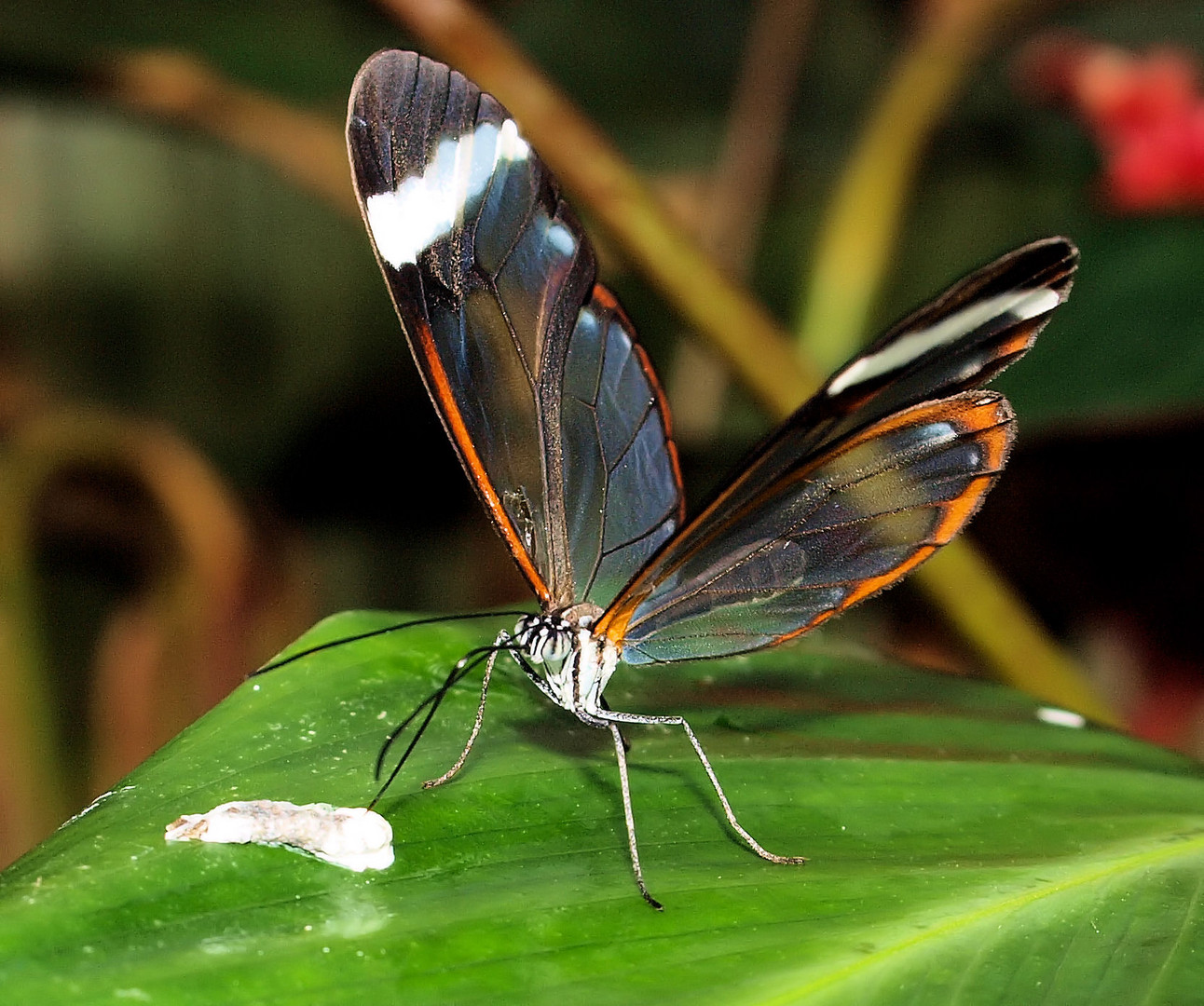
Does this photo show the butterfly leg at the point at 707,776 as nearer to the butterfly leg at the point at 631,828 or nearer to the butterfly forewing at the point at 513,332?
the butterfly leg at the point at 631,828

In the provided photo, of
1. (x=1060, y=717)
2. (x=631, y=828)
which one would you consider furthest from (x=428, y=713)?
(x=1060, y=717)

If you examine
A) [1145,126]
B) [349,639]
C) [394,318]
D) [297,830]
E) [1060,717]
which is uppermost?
[394,318]

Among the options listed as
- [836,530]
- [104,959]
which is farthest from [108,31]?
[104,959]

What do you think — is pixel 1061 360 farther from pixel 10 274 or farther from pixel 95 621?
pixel 10 274

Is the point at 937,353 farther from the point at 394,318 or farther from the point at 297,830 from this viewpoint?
the point at 394,318

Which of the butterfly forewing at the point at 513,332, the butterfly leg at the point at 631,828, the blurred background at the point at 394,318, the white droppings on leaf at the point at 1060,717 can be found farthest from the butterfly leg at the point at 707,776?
the blurred background at the point at 394,318

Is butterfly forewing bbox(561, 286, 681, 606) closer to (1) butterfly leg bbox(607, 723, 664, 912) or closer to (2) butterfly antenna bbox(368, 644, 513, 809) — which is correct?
(2) butterfly antenna bbox(368, 644, 513, 809)

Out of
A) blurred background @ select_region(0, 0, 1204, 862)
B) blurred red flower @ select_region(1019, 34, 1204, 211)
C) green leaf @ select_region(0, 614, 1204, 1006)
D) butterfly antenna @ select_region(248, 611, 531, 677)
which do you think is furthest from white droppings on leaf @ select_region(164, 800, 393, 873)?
blurred red flower @ select_region(1019, 34, 1204, 211)
